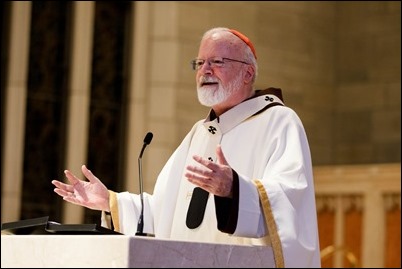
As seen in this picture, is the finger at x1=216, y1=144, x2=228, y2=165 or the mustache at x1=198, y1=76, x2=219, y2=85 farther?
the mustache at x1=198, y1=76, x2=219, y2=85

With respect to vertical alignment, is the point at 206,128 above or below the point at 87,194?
above

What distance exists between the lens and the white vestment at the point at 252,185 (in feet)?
15.6

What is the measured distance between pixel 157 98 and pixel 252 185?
19.1 ft

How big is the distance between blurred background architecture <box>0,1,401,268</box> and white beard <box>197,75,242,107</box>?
4.39 meters

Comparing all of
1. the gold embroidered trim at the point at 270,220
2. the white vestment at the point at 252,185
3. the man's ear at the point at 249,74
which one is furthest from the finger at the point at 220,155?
the man's ear at the point at 249,74

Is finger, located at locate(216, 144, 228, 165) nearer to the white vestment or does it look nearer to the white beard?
the white vestment

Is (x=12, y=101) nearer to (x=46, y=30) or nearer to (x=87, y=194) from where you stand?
(x=46, y=30)

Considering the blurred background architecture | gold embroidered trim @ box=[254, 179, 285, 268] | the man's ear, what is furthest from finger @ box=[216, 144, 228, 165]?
the blurred background architecture

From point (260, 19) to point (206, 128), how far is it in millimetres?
5675

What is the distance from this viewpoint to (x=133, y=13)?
34.7 ft

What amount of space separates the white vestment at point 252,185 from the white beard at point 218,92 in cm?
10

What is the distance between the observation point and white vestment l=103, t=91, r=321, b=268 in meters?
4.75

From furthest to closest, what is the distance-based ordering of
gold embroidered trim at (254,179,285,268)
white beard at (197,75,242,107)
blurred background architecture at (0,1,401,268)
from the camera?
blurred background architecture at (0,1,401,268) < white beard at (197,75,242,107) < gold embroidered trim at (254,179,285,268)

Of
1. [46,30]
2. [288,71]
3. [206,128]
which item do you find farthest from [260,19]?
[206,128]
